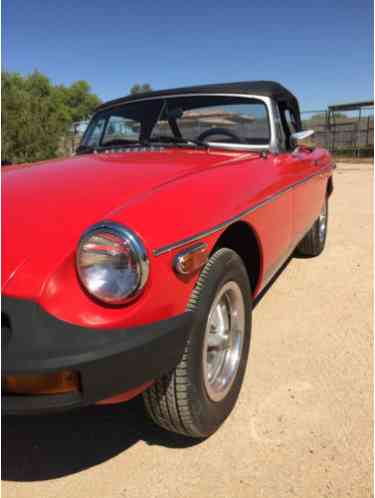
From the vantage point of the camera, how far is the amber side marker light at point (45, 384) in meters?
1.37

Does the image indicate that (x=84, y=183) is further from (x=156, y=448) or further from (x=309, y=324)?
(x=309, y=324)

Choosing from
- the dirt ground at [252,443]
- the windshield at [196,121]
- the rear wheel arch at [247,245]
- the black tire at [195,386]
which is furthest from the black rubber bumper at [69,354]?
the windshield at [196,121]

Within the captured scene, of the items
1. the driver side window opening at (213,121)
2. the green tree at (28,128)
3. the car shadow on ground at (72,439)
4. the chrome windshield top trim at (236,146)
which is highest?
the green tree at (28,128)

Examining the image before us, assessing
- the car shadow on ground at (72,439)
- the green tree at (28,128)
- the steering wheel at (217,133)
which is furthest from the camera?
the green tree at (28,128)

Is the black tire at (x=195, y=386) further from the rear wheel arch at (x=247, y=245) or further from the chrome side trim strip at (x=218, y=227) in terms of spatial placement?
the rear wheel arch at (x=247, y=245)

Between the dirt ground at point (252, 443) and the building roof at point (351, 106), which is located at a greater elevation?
the building roof at point (351, 106)

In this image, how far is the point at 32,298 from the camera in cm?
138

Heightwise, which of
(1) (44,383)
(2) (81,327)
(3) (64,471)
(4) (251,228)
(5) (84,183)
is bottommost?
(3) (64,471)

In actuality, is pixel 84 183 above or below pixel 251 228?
above

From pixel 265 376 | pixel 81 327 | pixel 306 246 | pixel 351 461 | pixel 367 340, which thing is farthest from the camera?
pixel 306 246

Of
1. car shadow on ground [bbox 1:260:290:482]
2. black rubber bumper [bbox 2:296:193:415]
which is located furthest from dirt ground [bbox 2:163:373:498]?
black rubber bumper [bbox 2:296:193:415]

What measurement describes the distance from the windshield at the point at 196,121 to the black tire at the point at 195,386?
4.67 feet

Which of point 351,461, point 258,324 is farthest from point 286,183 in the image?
point 351,461

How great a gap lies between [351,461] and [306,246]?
287 centimetres
